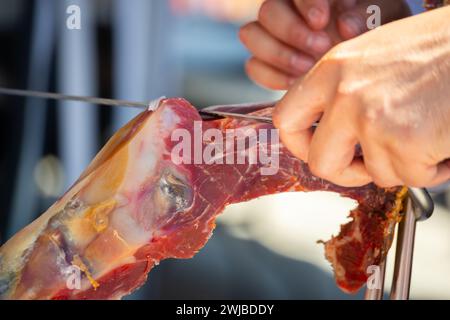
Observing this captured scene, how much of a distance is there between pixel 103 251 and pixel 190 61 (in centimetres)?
131

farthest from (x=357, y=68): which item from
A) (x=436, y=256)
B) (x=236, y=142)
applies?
(x=436, y=256)

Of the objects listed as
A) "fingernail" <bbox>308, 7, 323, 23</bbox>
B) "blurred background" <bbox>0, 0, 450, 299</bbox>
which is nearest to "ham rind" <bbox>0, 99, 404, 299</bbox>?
"fingernail" <bbox>308, 7, 323, 23</bbox>

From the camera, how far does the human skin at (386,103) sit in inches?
32.0

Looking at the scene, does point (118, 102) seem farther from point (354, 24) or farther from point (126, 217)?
point (354, 24)

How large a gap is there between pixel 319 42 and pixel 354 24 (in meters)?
0.07

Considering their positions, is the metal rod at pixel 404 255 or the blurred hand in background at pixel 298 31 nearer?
the metal rod at pixel 404 255

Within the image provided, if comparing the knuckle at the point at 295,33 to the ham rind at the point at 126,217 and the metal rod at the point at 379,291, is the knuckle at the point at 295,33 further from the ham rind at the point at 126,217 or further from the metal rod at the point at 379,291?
the metal rod at the point at 379,291

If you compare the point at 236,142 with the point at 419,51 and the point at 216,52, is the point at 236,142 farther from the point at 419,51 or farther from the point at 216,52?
the point at 216,52

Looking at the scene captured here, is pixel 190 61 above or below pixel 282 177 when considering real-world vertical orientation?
above

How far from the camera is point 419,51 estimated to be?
831 millimetres

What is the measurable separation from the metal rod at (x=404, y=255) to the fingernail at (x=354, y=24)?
Result: 435mm

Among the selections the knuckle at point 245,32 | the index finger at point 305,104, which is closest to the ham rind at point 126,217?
the index finger at point 305,104

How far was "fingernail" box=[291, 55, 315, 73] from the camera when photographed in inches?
59.3

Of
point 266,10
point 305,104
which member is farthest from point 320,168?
point 266,10
